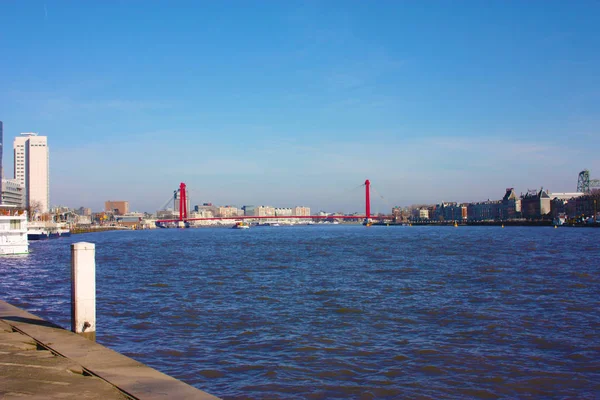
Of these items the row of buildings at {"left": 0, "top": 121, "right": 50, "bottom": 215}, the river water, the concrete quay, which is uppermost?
the row of buildings at {"left": 0, "top": 121, "right": 50, "bottom": 215}

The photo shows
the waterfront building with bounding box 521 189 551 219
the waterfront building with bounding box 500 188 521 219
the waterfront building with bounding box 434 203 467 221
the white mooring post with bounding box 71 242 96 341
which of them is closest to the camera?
the white mooring post with bounding box 71 242 96 341

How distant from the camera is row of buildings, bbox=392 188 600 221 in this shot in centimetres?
12044

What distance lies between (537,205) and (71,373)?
474 feet

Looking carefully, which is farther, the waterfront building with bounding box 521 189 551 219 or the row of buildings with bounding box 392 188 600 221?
the waterfront building with bounding box 521 189 551 219

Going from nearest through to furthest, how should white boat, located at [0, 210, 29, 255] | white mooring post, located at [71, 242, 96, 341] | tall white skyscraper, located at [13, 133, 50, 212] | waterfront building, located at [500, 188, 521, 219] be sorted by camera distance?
white mooring post, located at [71, 242, 96, 341] < white boat, located at [0, 210, 29, 255] < waterfront building, located at [500, 188, 521, 219] < tall white skyscraper, located at [13, 133, 50, 212]

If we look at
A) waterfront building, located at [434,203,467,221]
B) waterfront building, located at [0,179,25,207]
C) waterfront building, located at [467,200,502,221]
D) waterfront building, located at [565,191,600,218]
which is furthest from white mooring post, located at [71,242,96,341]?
waterfront building, located at [434,203,467,221]

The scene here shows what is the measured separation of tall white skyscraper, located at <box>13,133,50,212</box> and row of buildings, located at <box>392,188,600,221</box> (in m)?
116

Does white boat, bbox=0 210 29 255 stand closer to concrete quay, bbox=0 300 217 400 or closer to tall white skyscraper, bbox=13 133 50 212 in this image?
concrete quay, bbox=0 300 217 400

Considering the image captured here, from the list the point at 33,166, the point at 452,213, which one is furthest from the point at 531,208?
the point at 33,166

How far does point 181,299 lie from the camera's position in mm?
13727

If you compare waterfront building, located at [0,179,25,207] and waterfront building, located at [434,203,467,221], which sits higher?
waterfront building, located at [0,179,25,207]

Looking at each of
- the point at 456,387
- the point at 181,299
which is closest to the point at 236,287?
the point at 181,299

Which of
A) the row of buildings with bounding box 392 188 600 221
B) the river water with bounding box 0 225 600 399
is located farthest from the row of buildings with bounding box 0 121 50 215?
the river water with bounding box 0 225 600 399

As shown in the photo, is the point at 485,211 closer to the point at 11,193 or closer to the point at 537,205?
the point at 537,205
